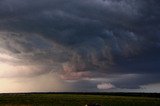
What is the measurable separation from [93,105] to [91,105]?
1.37 feet

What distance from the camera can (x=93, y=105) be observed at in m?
52.8

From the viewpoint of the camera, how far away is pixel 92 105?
5288 centimetres

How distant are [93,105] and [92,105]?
0.18 m

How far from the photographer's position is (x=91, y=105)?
53062mm

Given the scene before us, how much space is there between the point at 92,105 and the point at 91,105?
0.24m
